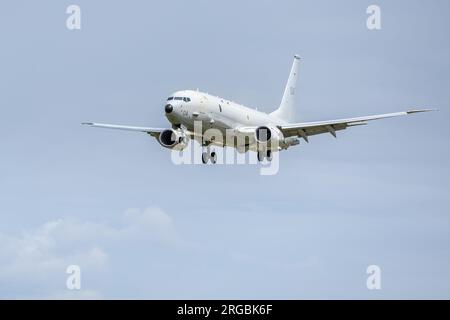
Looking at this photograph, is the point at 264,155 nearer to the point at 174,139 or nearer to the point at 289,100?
the point at 174,139

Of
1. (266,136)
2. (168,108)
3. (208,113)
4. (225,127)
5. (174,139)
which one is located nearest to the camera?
(168,108)

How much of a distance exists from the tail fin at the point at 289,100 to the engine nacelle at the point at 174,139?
22.1 meters

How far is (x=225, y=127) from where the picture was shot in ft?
312

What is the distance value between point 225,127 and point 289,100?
86.7 ft

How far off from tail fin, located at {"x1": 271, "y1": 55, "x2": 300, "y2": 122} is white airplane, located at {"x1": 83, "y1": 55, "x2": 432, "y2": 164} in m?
10.4

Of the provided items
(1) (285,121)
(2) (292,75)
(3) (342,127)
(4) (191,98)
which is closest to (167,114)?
(4) (191,98)

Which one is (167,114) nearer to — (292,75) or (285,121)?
(285,121)

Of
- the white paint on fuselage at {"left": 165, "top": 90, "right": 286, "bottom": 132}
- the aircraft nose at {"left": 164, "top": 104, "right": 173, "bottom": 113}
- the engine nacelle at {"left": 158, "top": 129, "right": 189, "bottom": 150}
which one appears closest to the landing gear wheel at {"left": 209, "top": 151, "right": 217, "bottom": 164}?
the white paint on fuselage at {"left": 165, "top": 90, "right": 286, "bottom": 132}

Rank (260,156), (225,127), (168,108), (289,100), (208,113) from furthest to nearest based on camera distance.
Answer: (289,100) → (260,156) → (225,127) → (208,113) → (168,108)

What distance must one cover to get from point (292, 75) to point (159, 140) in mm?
33401

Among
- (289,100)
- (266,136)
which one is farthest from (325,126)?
(289,100)

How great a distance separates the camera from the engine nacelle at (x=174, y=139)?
9050 cm

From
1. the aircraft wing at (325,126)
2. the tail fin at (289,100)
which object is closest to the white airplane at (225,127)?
the aircraft wing at (325,126)

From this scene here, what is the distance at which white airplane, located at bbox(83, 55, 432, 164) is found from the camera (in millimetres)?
90500
